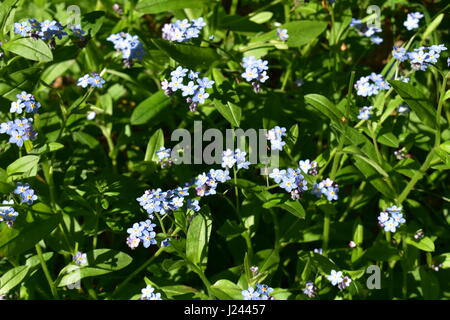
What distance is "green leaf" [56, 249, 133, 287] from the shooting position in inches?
129

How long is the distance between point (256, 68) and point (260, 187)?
0.68 m

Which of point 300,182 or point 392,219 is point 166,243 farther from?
point 392,219

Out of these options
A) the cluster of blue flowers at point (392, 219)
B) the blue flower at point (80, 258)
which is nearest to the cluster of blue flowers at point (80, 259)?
the blue flower at point (80, 258)

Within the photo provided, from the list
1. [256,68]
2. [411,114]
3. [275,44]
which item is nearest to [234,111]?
[256,68]

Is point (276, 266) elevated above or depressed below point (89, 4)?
below

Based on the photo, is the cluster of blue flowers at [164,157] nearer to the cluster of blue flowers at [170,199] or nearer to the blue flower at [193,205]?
the cluster of blue flowers at [170,199]

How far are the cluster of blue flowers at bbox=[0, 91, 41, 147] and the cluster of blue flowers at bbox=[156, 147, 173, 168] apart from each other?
712 mm

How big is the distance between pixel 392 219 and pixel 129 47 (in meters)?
1.81

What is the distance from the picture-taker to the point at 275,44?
3.89 metres

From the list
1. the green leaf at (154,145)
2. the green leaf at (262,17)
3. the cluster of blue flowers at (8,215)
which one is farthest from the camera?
the green leaf at (262,17)

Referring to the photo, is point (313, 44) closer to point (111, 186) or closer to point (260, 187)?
point (260, 187)

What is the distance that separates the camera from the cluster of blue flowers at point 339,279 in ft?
10.4

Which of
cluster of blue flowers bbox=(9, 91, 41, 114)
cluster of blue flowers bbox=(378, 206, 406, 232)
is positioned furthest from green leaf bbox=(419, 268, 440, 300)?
cluster of blue flowers bbox=(9, 91, 41, 114)

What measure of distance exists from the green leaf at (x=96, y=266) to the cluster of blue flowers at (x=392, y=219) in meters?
1.43
